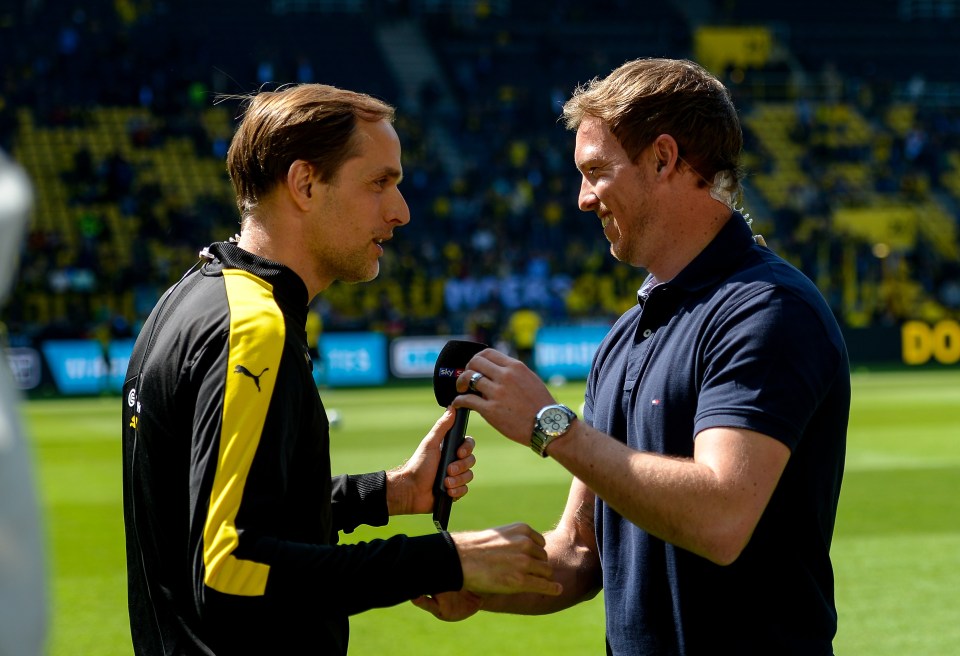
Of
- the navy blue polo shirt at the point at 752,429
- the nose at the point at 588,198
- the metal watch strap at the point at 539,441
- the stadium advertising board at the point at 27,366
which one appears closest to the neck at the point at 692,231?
the navy blue polo shirt at the point at 752,429

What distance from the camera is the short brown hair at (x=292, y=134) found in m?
3.22

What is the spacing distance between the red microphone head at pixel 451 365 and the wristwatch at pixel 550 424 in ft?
1.31

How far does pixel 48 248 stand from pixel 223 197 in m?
5.47

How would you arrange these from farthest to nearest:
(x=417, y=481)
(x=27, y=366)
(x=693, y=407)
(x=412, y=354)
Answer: (x=412, y=354) < (x=27, y=366) < (x=417, y=481) < (x=693, y=407)

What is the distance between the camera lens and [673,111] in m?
3.31

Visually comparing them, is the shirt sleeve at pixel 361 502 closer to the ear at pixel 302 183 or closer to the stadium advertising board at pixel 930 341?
the ear at pixel 302 183

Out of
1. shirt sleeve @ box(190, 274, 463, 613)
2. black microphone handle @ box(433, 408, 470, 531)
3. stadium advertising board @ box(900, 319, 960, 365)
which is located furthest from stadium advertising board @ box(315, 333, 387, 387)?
shirt sleeve @ box(190, 274, 463, 613)

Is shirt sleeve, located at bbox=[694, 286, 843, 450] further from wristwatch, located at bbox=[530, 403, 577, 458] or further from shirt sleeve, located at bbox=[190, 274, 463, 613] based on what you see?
shirt sleeve, located at bbox=[190, 274, 463, 613]

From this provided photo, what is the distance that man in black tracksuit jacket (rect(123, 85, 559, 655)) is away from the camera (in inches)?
109

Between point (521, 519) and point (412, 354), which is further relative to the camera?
point (412, 354)

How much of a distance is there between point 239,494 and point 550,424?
77 centimetres

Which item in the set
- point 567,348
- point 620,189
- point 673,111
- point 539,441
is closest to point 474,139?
point 567,348

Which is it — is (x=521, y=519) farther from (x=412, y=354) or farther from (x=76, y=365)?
(x=76, y=365)

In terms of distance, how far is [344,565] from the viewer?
110 inches
